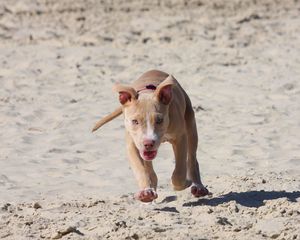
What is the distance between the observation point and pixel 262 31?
15.5m

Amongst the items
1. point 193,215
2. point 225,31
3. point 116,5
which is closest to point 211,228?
point 193,215

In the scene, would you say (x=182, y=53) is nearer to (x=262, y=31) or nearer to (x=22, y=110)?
(x=262, y=31)

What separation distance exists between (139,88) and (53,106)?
4.25 m

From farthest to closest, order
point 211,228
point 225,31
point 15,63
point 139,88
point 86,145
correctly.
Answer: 1. point 225,31
2. point 15,63
3. point 86,145
4. point 139,88
5. point 211,228

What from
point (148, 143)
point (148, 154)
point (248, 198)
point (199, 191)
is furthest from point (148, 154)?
point (248, 198)

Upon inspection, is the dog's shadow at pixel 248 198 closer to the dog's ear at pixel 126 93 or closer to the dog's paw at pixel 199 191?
the dog's paw at pixel 199 191

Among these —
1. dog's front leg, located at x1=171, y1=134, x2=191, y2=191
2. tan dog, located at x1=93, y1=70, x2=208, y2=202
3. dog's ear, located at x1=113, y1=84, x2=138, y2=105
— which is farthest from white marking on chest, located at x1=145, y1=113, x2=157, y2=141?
dog's front leg, located at x1=171, y1=134, x2=191, y2=191

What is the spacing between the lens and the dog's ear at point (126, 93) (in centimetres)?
701

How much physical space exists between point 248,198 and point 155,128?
112 centimetres

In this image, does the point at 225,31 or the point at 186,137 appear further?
the point at 225,31

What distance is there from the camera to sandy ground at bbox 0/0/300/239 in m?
7.02

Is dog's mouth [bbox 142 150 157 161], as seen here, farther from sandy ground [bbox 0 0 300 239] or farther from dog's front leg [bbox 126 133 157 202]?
sandy ground [bbox 0 0 300 239]

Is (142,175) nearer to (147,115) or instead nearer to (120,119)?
(147,115)

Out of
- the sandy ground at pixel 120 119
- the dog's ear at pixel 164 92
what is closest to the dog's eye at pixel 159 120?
the dog's ear at pixel 164 92
